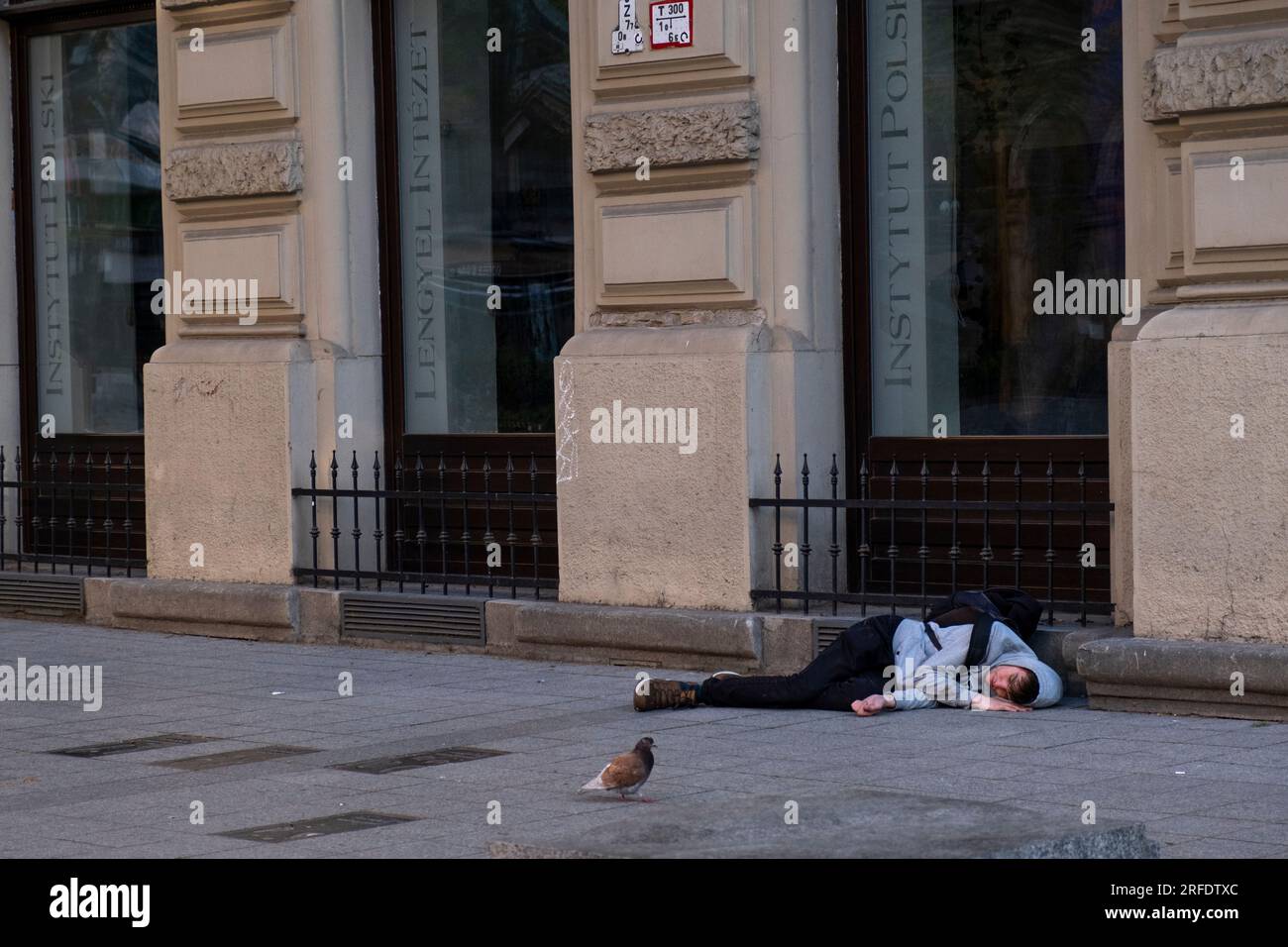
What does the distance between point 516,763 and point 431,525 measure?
174 inches

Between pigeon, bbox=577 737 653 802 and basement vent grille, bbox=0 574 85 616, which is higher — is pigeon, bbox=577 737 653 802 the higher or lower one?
the lower one

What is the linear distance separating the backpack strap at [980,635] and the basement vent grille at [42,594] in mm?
6581

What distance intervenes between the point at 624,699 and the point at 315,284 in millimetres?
3869

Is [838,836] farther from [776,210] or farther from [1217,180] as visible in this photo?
[776,210]

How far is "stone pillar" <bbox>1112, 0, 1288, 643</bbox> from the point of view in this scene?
8.36 metres

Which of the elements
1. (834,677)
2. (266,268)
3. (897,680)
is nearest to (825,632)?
(834,677)

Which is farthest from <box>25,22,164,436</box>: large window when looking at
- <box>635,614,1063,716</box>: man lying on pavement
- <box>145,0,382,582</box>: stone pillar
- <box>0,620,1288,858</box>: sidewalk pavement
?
<box>635,614,1063,716</box>: man lying on pavement

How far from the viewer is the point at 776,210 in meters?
10.3

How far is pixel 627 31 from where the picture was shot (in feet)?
34.6

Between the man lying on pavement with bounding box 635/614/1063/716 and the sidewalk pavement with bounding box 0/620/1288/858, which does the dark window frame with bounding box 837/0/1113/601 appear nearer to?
the man lying on pavement with bounding box 635/614/1063/716

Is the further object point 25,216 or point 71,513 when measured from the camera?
point 25,216

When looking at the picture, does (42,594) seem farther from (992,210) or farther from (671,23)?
(992,210)

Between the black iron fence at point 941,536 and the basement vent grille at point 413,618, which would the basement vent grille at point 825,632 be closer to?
the black iron fence at point 941,536
